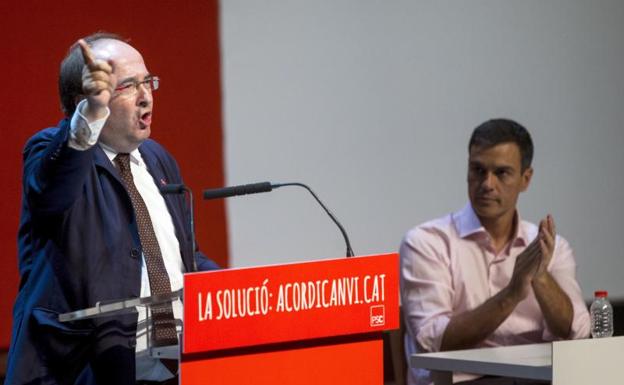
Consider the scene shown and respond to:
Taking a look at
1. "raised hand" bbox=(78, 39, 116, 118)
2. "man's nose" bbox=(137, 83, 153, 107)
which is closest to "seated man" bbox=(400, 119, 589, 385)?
"man's nose" bbox=(137, 83, 153, 107)

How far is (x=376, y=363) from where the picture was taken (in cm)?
255

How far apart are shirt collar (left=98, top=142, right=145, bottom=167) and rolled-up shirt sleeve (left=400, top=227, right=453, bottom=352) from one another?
1461 mm

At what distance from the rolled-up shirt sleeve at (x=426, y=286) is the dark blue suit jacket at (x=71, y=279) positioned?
1593 mm

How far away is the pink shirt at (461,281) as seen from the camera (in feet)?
13.4

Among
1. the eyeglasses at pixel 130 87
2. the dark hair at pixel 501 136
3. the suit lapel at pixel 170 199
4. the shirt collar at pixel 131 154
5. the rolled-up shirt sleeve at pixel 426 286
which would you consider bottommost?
the rolled-up shirt sleeve at pixel 426 286

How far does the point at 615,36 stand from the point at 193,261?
10.6ft

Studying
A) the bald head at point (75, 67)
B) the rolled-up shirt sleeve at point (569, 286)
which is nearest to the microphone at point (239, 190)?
the bald head at point (75, 67)

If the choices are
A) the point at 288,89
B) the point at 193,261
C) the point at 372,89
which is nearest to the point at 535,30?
the point at 372,89

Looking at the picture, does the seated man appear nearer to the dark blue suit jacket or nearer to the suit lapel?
the suit lapel

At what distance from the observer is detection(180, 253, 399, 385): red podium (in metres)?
2.29

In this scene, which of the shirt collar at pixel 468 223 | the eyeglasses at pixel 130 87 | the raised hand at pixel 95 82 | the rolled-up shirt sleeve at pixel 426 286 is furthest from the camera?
the shirt collar at pixel 468 223

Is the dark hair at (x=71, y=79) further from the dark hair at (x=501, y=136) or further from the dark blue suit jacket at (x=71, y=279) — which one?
the dark hair at (x=501, y=136)

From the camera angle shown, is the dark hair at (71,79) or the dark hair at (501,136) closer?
the dark hair at (71,79)

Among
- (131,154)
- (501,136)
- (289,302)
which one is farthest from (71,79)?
(501,136)
